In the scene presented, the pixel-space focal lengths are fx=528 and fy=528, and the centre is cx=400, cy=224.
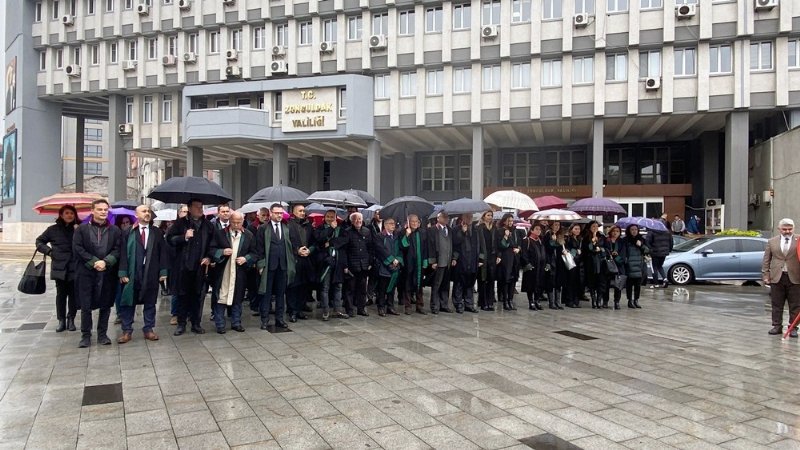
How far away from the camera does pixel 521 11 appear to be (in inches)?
1045

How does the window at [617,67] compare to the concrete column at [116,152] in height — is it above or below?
above

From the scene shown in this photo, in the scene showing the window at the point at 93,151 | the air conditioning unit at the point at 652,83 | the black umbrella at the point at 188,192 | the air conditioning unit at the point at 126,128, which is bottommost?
the black umbrella at the point at 188,192

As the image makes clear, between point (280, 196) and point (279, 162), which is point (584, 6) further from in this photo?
point (280, 196)

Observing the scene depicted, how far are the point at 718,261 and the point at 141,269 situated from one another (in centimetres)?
1498

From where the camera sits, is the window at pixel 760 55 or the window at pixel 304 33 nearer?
the window at pixel 760 55

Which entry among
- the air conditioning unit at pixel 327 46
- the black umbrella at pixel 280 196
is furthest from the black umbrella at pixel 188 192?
the air conditioning unit at pixel 327 46

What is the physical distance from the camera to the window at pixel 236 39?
102ft

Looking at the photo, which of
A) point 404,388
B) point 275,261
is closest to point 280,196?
point 275,261

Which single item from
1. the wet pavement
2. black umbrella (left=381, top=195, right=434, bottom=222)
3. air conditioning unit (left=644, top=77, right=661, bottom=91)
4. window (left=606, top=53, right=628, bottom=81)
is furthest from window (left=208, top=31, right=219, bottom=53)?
the wet pavement

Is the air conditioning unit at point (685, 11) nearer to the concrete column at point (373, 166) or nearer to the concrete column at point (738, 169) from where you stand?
the concrete column at point (738, 169)

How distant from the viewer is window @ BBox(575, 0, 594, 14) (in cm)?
2556

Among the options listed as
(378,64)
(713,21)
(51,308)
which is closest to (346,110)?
(378,64)

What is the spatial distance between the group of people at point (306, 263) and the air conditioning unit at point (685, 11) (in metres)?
18.2

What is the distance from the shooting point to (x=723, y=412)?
15.1ft
